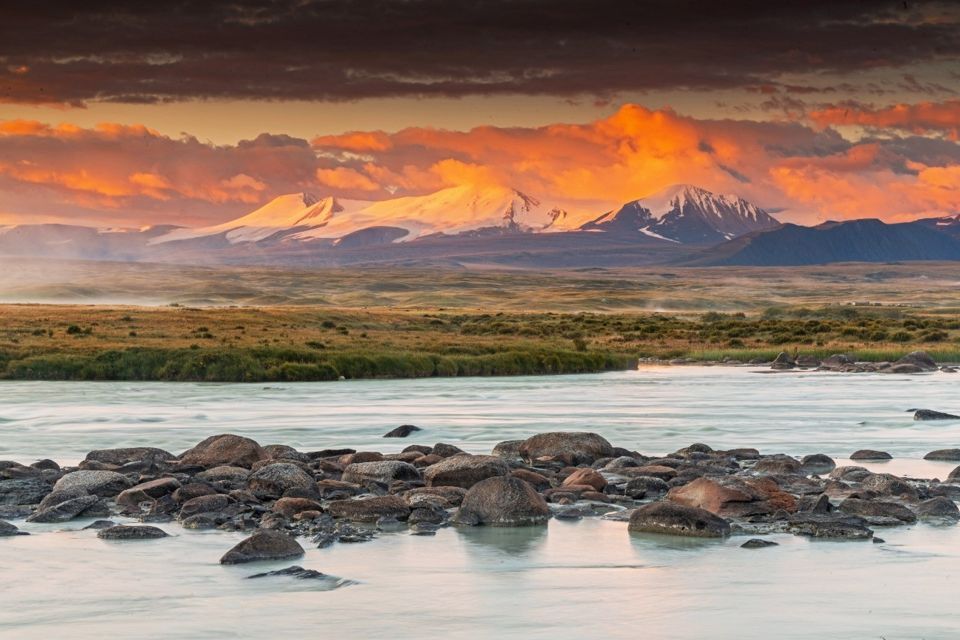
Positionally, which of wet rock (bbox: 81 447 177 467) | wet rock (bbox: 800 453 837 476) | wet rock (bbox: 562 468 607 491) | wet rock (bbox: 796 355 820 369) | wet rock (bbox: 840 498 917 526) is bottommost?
wet rock (bbox: 796 355 820 369)

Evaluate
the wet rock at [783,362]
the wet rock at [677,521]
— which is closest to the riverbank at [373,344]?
the wet rock at [783,362]

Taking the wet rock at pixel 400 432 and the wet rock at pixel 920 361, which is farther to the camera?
the wet rock at pixel 920 361

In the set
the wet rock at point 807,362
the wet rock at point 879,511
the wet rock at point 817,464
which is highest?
the wet rock at point 879,511

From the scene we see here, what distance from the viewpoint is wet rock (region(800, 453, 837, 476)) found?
3034cm

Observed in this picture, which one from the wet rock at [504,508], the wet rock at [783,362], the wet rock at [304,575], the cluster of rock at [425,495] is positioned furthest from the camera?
the wet rock at [783,362]

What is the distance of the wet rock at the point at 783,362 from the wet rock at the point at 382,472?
4677cm

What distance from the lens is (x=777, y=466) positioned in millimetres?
29797

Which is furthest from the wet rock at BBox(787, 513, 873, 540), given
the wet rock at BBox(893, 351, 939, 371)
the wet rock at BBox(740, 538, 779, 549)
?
the wet rock at BBox(893, 351, 939, 371)

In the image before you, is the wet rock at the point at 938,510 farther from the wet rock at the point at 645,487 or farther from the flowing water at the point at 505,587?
the wet rock at the point at 645,487

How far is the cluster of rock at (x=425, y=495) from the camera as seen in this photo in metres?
22.8

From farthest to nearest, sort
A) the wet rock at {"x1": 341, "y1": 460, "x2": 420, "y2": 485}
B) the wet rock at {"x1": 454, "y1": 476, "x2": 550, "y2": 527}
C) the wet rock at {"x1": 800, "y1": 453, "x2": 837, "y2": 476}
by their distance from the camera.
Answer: the wet rock at {"x1": 800, "y1": 453, "x2": 837, "y2": 476} → the wet rock at {"x1": 341, "y1": 460, "x2": 420, "y2": 485} → the wet rock at {"x1": 454, "y1": 476, "x2": 550, "y2": 527}

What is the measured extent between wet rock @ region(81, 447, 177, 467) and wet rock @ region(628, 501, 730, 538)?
11921 mm

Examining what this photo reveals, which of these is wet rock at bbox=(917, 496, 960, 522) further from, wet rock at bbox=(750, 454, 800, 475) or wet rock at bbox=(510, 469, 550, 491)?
wet rock at bbox=(510, 469, 550, 491)

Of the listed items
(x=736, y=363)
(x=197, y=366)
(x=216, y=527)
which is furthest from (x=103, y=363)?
(x=216, y=527)
